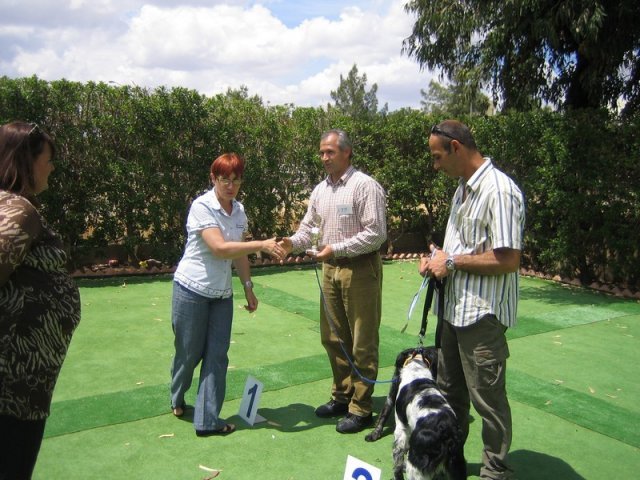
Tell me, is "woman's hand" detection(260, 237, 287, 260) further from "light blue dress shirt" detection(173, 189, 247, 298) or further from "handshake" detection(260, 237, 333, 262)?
"light blue dress shirt" detection(173, 189, 247, 298)

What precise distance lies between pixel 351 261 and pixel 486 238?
3.90ft

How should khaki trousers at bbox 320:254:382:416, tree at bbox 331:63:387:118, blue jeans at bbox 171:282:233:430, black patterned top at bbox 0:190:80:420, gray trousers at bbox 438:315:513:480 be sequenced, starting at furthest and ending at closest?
tree at bbox 331:63:387:118, khaki trousers at bbox 320:254:382:416, blue jeans at bbox 171:282:233:430, gray trousers at bbox 438:315:513:480, black patterned top at bbox 0:190:80:420

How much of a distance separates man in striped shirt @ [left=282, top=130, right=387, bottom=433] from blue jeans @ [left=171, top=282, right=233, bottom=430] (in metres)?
0.68

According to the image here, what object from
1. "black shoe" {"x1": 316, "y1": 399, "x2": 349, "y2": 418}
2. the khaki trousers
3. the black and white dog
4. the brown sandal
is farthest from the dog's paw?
the brown sandal

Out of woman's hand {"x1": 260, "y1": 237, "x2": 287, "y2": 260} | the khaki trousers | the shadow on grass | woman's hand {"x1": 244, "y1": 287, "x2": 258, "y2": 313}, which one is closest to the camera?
the shadow on grass

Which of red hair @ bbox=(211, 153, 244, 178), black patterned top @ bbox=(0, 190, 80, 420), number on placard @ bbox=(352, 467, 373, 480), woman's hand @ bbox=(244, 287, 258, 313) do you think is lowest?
number on placard @ bbox=(352, 467, 373, 480)

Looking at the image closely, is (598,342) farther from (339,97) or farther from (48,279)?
(339,97)

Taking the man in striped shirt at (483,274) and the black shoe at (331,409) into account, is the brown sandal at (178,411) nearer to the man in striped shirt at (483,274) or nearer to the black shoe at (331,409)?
the black shoe at (331,409)

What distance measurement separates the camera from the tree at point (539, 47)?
837 cm

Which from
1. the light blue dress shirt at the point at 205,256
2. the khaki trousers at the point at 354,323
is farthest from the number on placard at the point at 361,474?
the light blue dress shirt at the point at 205,256

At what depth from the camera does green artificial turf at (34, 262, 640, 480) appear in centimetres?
351

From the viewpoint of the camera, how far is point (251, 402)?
13.2ft

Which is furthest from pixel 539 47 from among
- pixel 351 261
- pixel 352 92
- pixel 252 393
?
pixel 352 92

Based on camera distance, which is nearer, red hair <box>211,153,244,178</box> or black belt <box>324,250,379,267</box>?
red hair <box>211,153,244,178</box>
